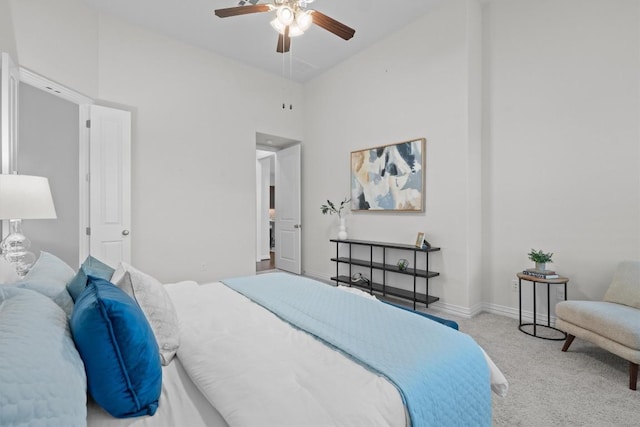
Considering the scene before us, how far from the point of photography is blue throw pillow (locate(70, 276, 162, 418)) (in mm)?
880

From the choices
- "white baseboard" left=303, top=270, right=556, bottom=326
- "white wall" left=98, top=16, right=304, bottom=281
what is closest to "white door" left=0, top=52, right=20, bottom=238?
"white wall" left=98, top=16, right=304, bottom=281

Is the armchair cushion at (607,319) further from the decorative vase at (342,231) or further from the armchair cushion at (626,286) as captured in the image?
the decorative vase at (342,231)

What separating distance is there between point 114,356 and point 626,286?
3.33 m

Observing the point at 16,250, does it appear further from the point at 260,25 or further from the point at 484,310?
the point at 484,310

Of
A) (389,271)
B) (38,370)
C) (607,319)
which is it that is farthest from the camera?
(389,271)

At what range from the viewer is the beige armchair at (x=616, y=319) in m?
1.97

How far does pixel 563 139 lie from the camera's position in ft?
9.64

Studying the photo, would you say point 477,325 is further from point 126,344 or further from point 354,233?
point 126,344

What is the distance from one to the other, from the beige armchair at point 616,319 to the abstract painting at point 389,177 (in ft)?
5.73

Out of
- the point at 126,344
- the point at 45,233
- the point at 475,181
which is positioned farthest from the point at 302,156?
the point at 126,344

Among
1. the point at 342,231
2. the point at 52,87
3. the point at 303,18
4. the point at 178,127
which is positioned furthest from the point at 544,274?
the point at 52,87

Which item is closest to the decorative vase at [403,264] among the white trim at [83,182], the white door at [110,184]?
the white door at [110,184]

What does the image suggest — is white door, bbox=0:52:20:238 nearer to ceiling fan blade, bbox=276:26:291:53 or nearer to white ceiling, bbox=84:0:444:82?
white ceiling, bbox=84:0:444:82

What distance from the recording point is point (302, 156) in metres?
5.47
